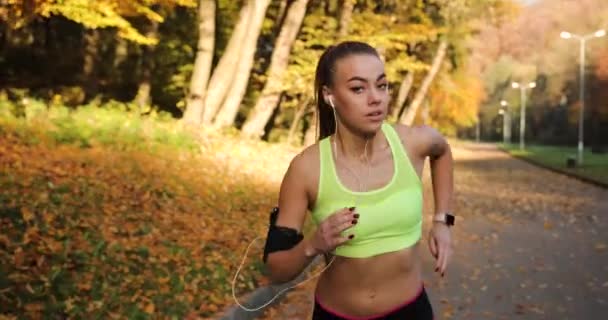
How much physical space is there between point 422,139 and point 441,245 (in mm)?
405

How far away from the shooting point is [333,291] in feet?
9.11

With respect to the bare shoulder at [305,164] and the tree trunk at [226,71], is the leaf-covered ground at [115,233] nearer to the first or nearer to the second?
the bare shoulder at [305,164]

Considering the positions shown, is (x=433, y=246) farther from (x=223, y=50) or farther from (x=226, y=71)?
(x=223, y=50)

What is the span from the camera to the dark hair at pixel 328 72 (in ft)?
8.54

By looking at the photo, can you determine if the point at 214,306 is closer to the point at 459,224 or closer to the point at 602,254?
the point at 602,254

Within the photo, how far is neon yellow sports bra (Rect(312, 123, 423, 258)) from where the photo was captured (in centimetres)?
255

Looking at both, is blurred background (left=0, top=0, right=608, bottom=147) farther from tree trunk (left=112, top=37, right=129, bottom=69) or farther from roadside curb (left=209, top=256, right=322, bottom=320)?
roadside curb (left=209, top=256, right=322, bottom=320)

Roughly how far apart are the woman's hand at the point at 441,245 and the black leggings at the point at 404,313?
0.14m

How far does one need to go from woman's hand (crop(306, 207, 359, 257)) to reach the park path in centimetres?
497

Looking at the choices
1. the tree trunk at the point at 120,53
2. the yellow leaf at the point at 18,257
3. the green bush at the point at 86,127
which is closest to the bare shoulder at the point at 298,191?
the yellow leaf at the point at 18,257

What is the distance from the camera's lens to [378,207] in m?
2.55

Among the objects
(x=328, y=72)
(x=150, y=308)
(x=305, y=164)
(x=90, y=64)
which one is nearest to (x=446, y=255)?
(x=305, y=164)

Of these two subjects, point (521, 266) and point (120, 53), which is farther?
point (120, 53)

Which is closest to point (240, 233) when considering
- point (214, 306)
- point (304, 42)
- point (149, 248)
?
point (149, 248)
